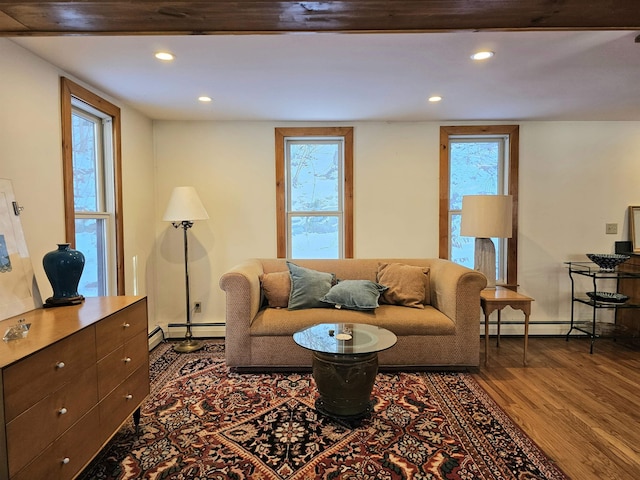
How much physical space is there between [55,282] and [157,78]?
154 cm

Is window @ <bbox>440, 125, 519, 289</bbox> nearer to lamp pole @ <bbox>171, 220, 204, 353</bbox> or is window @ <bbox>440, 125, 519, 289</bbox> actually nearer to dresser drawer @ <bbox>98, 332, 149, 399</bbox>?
lamp pole @ <bbox>171, 220, 204, 353</bbox>

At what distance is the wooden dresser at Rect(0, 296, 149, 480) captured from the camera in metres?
1.28

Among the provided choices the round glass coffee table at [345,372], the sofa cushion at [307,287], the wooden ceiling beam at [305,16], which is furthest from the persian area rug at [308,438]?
the wooden ceiling beam at [305,16]

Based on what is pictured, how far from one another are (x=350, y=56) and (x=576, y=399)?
275cm

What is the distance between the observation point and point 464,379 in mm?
2885

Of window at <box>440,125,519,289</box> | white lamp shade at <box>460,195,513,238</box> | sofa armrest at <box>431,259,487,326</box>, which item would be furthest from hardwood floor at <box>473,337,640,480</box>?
white lamp shade at <box>460,195,513,238</box>

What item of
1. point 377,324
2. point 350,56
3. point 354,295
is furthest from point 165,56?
point 377,324

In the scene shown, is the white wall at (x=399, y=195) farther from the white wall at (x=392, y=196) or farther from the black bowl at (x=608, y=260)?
the black bowl at (x=608, y=260)

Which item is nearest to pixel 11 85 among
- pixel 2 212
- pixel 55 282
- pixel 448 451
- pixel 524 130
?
pixel 2 212

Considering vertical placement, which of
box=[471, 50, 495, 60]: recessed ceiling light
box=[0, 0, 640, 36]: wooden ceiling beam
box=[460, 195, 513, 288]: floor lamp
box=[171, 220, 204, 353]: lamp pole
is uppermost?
box=[471, 50, 495, 60]: recessed ceiling light

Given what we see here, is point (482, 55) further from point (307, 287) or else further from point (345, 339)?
point (307, 287)

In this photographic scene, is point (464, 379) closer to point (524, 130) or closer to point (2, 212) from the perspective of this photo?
point (524, 130)

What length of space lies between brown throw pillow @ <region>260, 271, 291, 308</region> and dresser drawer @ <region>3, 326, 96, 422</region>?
1594 mm

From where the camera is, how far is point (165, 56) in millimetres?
2264
